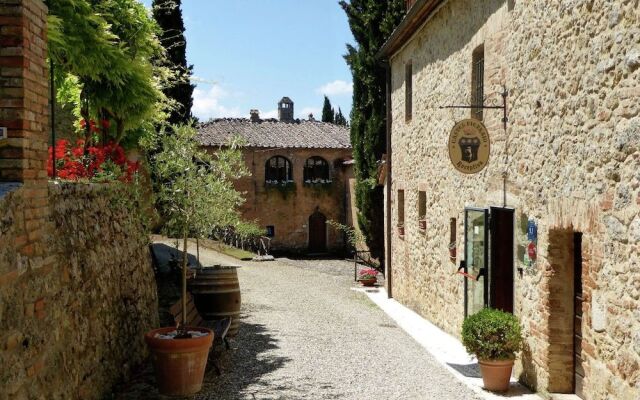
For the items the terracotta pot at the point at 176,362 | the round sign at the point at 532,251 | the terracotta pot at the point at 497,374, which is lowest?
the terracotta pot at the point at 497,374

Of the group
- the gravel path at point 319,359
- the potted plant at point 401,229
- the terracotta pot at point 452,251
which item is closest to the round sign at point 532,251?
the gravel path at point 319,359

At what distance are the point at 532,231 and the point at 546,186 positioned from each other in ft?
2.03

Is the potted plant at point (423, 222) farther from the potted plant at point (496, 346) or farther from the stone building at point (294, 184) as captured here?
the stone building at point (294, 184)

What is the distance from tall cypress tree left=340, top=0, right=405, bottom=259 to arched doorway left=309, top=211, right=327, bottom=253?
8.39 m

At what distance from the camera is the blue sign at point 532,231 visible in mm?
6672

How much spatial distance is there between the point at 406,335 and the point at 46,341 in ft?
21.6

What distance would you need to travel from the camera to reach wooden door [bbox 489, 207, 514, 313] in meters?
8.00

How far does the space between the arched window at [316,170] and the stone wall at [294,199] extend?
0.24 m

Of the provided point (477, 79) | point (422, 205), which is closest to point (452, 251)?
point (422, 205)

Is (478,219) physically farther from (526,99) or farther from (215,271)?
(215,271)

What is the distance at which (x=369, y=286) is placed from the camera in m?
17.2

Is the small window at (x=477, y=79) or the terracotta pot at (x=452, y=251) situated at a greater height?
the small window at (x=477, y=79)

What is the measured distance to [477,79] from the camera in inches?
355

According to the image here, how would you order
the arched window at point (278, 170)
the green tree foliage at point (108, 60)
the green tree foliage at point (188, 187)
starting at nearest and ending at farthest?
the green tree foliage at point (188, 187), the green tree foliage at point (108, 60), the arched window at point (278, 170)
